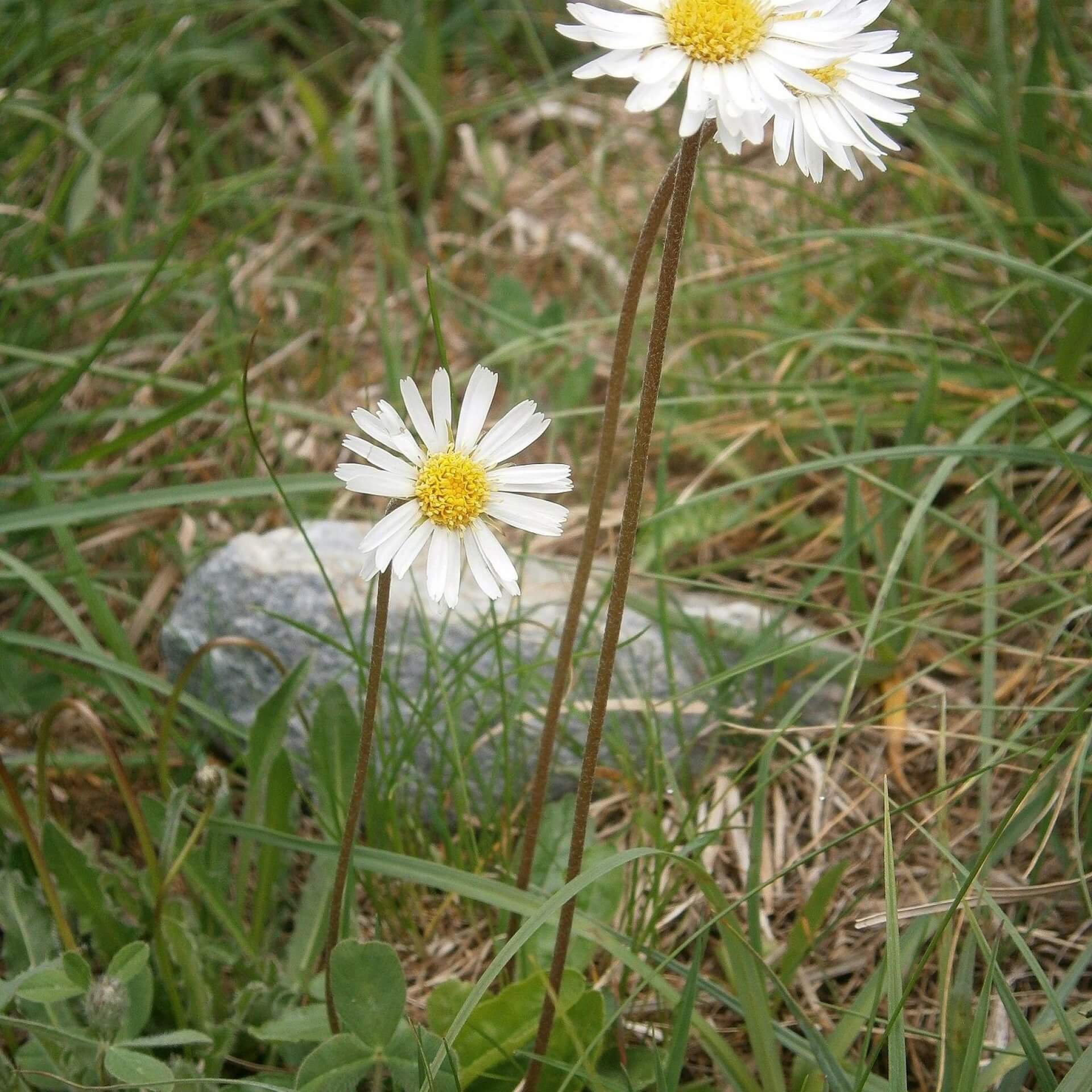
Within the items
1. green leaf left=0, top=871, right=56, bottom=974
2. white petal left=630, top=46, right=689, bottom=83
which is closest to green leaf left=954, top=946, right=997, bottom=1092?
white petal left=630, top=46, right=689, bottom=83

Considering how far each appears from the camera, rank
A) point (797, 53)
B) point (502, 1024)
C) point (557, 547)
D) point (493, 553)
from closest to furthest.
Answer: point (797, 53) → point (493, 553) → point (502, 1024) → point (557, 547)

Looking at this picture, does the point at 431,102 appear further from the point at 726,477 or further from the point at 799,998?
the point at 799,998

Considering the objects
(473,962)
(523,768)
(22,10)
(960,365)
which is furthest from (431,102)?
(473,962)

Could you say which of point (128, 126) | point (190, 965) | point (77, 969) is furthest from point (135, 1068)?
point (128, 126)

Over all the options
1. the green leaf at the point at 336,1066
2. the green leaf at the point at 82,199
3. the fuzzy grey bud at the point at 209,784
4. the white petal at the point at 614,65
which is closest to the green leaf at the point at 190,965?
the fuzzy grey bud at the point at 209,784

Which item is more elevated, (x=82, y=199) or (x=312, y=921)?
(x=82, y=199)

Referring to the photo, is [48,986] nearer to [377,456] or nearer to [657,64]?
[377,456]

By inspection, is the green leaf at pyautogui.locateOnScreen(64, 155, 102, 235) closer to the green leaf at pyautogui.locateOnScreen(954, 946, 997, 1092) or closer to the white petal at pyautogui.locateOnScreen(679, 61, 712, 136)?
the white petal at pyautogui.locateOnScreen(679, 61, 712, 136)
